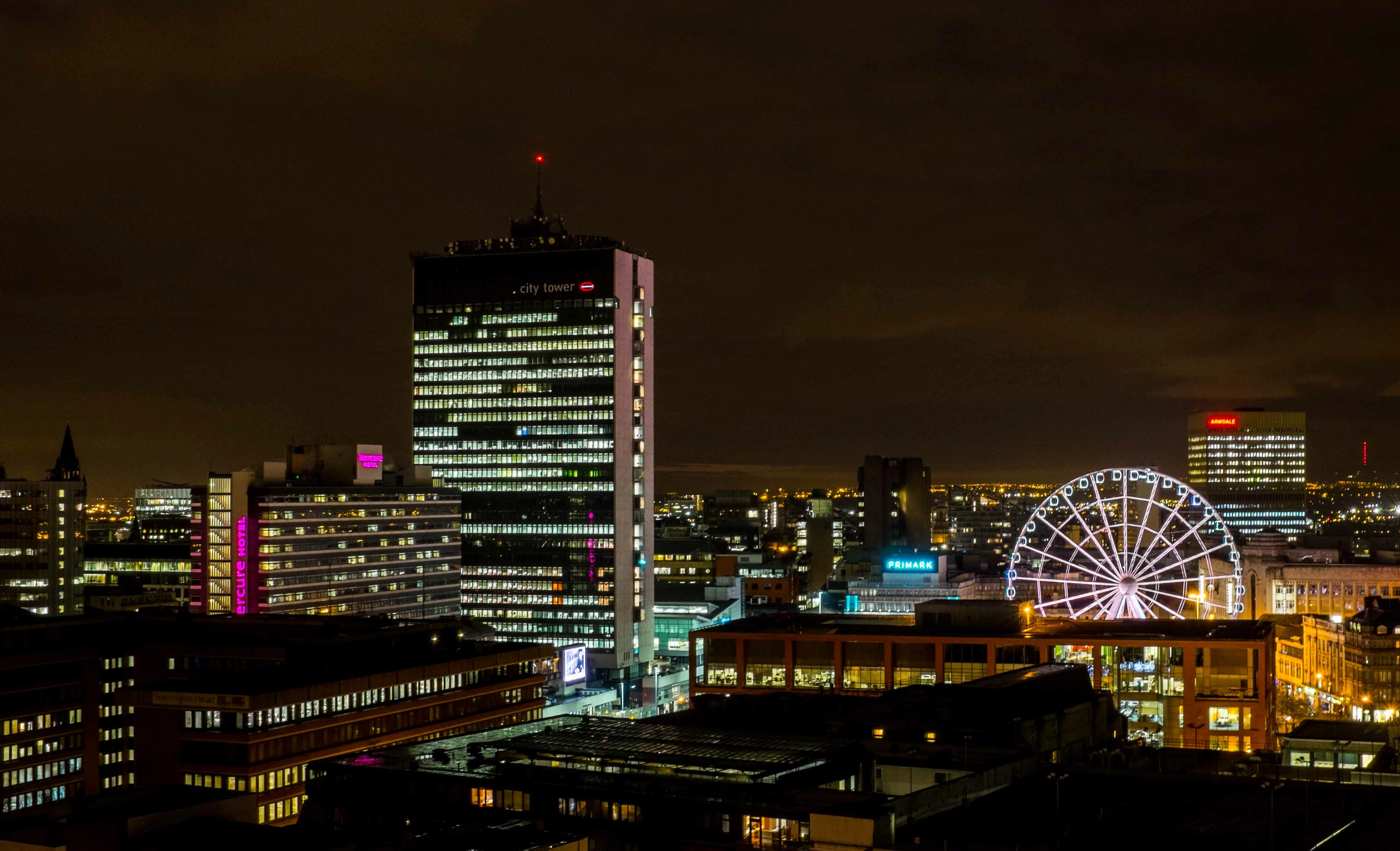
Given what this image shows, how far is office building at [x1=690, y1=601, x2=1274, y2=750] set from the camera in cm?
12381

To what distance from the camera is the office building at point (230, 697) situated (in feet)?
349

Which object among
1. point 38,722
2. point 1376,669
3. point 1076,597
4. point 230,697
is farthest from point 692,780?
point 1376,669

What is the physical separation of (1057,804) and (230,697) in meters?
59.8

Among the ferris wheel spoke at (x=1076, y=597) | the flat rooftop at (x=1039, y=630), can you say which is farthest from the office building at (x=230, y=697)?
the ferris wheel spoke at (x=1076, y=597)

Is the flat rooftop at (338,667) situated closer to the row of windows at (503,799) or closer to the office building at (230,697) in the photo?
the office building at (230,697)

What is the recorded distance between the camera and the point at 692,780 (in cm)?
6881

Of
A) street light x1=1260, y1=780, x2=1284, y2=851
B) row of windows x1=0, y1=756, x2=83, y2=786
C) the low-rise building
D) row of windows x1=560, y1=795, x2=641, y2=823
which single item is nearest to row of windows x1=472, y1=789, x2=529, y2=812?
→ row of windows x1=560, y1=795, x2=641, y2=823

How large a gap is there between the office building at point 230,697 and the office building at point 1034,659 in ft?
63.2

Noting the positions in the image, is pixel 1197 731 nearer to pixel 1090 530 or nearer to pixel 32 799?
pixel 1090 530

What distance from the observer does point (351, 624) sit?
149875 mm

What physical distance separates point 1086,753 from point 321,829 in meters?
51.2

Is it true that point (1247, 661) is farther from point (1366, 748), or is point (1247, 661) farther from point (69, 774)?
point (69, 774)

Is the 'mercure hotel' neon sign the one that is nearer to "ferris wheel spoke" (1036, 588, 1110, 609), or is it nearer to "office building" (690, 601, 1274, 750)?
"office building" (690, 601, 1274, 750)

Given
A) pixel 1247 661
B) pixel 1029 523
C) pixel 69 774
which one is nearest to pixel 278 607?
pixel 69 774
